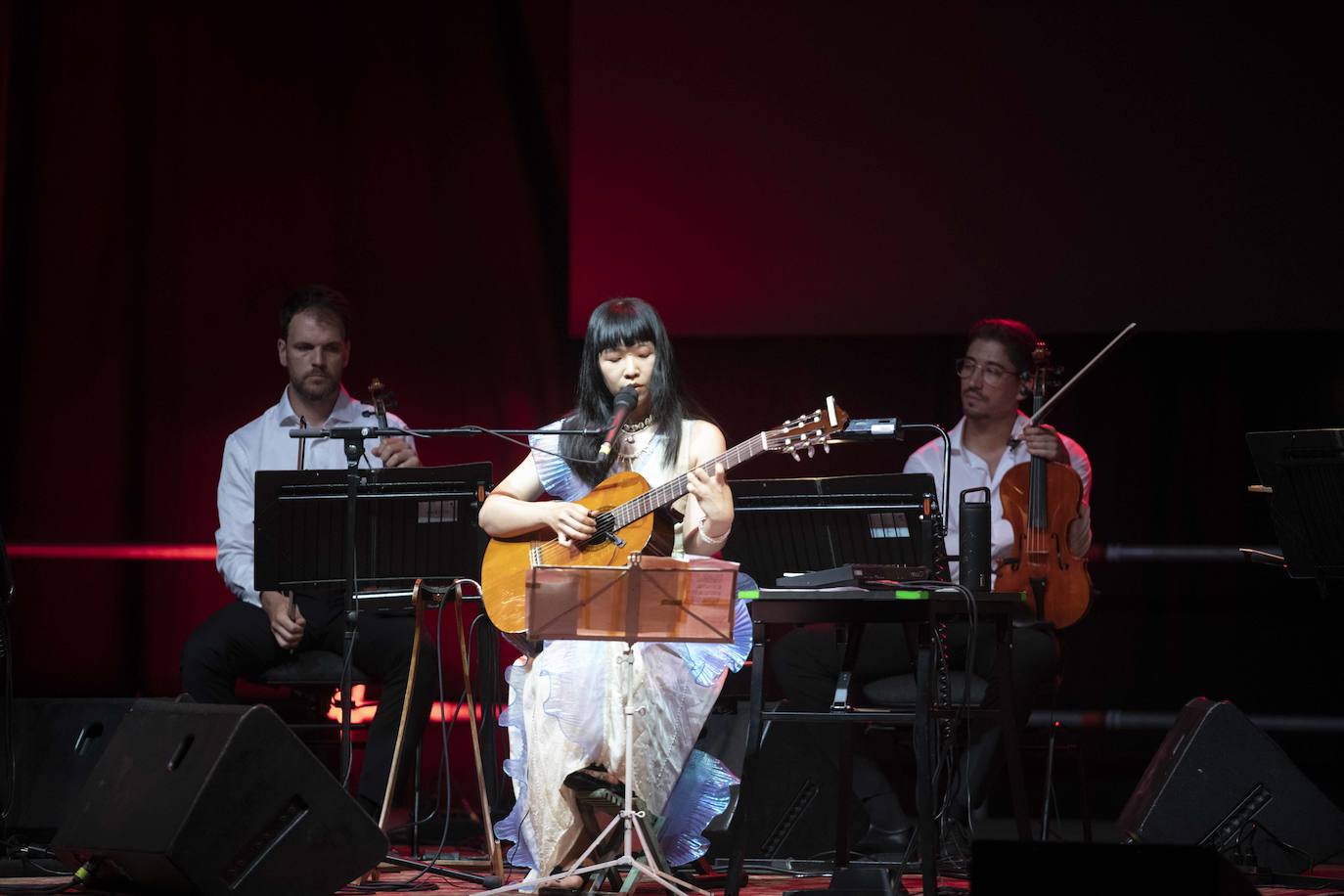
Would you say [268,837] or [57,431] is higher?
[57,431]

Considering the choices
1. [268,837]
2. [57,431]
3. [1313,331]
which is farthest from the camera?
[57,431]

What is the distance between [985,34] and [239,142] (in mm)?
2787

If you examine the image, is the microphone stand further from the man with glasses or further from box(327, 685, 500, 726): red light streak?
the man with glasses

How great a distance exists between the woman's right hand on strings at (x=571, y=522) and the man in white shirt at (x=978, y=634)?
3.21 ft

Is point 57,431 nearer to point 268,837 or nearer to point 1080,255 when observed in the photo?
point 268,837

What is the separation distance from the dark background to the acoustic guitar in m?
1.85

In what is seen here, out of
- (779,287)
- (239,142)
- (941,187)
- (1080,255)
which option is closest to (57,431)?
(239,142)

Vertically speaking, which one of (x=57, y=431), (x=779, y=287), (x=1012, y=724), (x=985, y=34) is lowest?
(x=1012, y=724)

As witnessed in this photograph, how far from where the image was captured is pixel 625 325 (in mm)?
3758

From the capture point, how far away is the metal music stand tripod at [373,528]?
3865 mm

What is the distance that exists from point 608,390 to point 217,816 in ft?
Result: 4.76

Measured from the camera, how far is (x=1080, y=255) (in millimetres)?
5176

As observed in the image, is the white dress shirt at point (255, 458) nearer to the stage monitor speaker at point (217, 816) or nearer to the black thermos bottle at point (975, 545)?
the stage monitor speaker at point (217, 816)

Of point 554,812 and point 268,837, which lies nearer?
point 268,837
